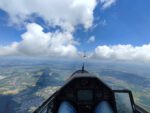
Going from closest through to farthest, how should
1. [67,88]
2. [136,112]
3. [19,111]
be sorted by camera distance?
[136,112] < [67,88] < [19,111]

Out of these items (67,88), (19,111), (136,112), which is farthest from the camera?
(19,111)

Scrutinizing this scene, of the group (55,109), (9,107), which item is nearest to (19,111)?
(9,107)

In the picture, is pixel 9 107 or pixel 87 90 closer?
pixel 87 90

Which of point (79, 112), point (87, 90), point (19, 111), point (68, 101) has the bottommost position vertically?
point (19, 111)

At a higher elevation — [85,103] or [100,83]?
[100,83]

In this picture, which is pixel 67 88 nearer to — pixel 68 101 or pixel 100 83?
pixel 68 101

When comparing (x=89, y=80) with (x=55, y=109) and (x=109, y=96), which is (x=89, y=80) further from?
(x=55, y=109)
